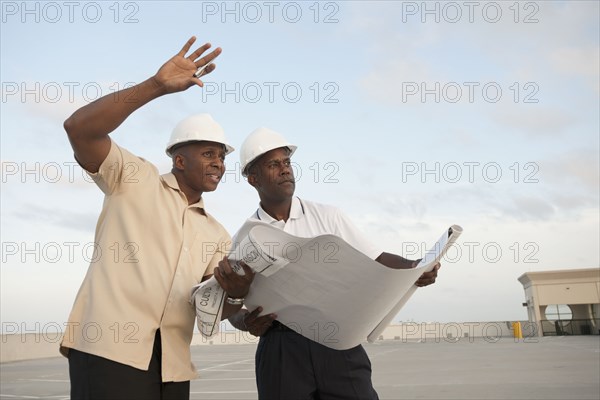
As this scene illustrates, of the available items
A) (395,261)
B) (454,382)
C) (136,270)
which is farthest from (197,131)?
(454,382)

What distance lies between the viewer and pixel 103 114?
2297 millimetres

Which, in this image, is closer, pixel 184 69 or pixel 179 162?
pixel 184 69

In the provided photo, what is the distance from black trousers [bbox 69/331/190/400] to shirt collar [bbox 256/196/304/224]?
1.31 m

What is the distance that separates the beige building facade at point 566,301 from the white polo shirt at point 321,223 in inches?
1409

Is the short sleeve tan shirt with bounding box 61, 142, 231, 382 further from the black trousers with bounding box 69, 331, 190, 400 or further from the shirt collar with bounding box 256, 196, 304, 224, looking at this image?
the shirt collar with bounding box 256, 196, 304, 224

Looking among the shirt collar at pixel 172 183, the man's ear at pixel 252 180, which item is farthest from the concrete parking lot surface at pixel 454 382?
the shirt collar at pixel 172 183

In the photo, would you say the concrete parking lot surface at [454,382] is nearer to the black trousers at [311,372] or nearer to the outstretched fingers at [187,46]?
the black trousers at [311,372]

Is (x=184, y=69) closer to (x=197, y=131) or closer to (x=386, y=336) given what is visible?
(x=197, y=131)

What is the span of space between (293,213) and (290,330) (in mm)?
683

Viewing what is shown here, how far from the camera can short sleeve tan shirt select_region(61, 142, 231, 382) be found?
2.38 metres

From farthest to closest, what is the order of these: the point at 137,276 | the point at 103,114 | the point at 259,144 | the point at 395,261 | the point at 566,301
Result: the point at 566,301 < the point at 259,144 < the point at 395,261 < the point at 137,276 < the point at 103,114

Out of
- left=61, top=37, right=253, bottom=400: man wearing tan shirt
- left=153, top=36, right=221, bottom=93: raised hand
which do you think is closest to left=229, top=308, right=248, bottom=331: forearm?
left=61, top=37, right=253, bottom=400: man wearing tan shirt

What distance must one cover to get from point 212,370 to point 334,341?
11.6 m

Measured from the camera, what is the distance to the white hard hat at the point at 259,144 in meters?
3.59
